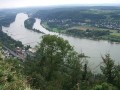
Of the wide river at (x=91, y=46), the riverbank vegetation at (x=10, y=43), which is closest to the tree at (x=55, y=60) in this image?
the wide river at (x=91, y=46)

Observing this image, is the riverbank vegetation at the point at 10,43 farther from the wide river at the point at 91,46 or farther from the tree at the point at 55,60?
the tree at the point at 55,60

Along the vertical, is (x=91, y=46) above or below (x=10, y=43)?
above

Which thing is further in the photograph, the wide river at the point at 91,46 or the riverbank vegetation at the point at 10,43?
the riverbank vegetation at the point at 10,43

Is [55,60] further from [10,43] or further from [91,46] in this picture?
[10,43]

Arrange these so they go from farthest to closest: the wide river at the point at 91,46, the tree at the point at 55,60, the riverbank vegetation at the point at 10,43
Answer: the riverbank vegetation at the point at 10,43 < the wide river at the point at 91,46 < the tree at the point at 55,60

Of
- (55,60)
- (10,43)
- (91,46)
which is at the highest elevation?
(55,60)

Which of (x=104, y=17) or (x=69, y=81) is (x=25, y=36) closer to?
(x=104, y=17)

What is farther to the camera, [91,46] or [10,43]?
[10,43]

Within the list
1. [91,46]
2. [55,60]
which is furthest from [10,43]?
[55,60]

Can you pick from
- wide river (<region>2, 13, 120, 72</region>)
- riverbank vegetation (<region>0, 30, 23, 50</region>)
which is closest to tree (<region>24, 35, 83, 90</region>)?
wide river (<region>2, 13, 120, 72</region>)

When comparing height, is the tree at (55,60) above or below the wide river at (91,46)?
above

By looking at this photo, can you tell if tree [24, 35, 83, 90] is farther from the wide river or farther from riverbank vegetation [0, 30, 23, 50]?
riverbank vegetation [0, 30, 23, 50]
